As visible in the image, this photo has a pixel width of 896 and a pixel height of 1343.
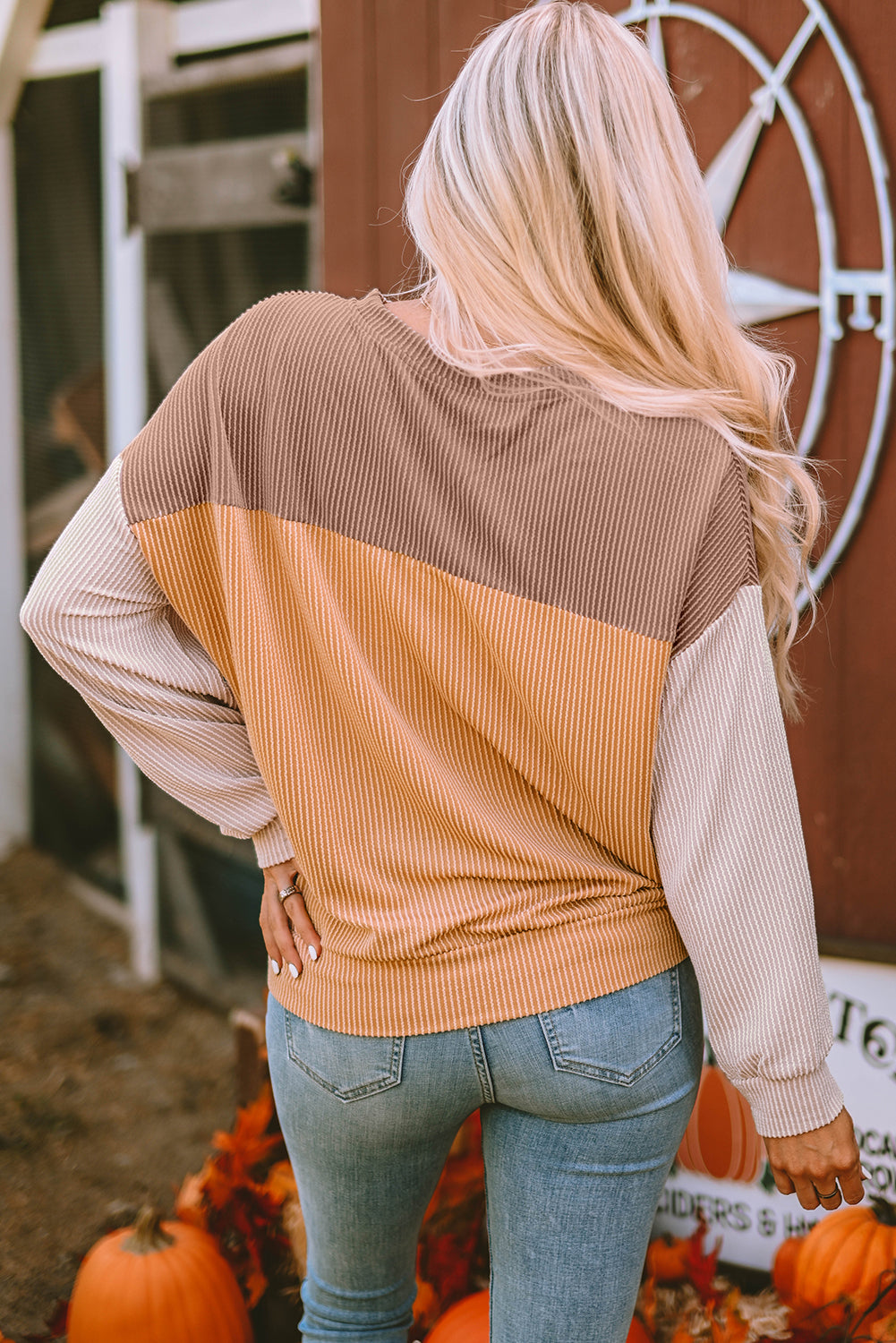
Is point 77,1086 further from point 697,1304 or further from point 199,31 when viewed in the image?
point 199,31

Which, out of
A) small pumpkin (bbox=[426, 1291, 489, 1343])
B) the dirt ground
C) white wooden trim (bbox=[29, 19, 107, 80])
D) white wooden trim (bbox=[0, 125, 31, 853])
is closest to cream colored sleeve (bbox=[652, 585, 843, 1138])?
small pumpkin (bbox=[426, 1291, 489, 1343])

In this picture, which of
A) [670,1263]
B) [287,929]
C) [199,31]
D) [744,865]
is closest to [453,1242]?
[670,1263]

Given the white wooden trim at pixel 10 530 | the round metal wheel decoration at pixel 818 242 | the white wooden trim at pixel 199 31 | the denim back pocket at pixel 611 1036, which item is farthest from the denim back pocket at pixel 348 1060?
the white wooden trim at pixel 10 530

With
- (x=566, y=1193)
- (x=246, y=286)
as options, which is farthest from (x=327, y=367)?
(x=246, y=286)

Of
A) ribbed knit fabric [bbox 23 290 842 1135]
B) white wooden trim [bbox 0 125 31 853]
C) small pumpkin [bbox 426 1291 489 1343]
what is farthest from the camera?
white wooden trim [bbox 0 125 31 853]

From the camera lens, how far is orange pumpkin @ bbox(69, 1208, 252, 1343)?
1.96 meters

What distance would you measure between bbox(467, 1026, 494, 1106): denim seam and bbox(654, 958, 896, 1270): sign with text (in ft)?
3.57

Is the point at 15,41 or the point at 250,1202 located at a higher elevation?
the point at 15,41

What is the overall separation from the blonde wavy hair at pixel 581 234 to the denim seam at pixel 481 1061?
20.9 inches

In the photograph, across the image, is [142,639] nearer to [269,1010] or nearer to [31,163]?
[269,1010]

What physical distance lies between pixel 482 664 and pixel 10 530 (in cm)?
342

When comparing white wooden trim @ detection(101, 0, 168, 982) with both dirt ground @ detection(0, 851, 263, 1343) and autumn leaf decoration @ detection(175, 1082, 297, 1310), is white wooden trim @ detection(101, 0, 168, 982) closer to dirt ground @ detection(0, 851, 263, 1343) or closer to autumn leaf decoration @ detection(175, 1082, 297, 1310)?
dirt ground @ detection(0, 851, 263, 1343)

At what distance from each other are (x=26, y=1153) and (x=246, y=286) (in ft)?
7.40

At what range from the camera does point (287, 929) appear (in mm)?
1317
